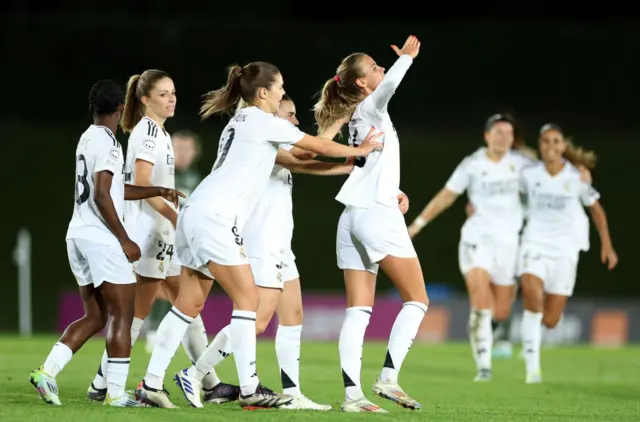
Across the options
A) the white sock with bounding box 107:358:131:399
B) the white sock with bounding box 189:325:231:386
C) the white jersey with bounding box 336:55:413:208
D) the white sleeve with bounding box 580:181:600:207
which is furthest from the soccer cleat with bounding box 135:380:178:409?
the white sleeve with bounding box 580:181:600:207

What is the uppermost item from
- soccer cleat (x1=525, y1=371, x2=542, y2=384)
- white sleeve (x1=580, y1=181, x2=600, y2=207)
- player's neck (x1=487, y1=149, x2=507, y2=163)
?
player's neck (x1=487, y1=149, x2=507, y2=163)

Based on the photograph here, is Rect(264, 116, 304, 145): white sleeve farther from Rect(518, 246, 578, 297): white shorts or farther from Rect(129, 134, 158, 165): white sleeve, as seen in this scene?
Rect(518, 246, 578, 297): white shorts

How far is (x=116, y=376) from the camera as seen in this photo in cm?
672

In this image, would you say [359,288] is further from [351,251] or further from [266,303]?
[266,303]

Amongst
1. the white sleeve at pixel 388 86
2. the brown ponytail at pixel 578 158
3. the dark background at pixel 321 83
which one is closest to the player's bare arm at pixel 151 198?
the white sleeve at pixel 388 86

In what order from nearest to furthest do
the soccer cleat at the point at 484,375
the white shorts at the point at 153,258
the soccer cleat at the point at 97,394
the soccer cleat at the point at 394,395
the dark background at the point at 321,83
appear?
the soccer cleat at the point at 394,395
the soccer cleat at the point at 97,394
the white shorts at the point at 153,258
the soccer cleat at the point at 484,375
the dark background at the point at 321,83

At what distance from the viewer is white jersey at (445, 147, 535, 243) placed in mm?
11141

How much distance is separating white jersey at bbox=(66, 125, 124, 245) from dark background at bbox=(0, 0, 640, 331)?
14697 mm

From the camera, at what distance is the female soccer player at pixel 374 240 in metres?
6.84

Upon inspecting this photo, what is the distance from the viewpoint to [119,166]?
6.87 meters

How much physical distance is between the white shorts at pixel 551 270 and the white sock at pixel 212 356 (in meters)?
4.72

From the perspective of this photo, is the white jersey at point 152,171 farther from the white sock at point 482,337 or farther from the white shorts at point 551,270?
the white shorts at point 551,270

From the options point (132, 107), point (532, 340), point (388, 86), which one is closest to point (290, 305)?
point (388, 86)

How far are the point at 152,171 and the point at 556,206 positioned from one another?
5088mm
